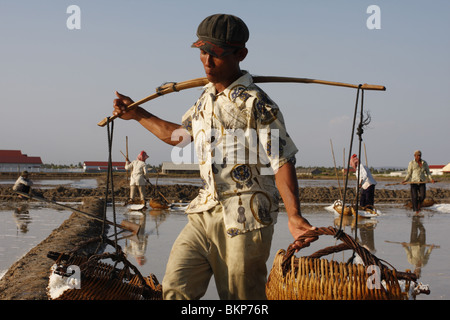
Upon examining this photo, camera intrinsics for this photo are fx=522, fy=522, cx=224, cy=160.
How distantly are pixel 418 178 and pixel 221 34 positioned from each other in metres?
11.3

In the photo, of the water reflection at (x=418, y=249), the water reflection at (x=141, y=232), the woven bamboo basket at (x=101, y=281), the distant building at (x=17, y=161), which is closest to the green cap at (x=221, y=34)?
the woven bamboo basket at (x=101, y=281)


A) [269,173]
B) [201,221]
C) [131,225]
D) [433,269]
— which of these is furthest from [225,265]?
[433,269]

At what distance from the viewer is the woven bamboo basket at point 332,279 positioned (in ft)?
7.92

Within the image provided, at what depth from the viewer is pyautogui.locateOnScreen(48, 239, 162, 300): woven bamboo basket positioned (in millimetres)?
3167

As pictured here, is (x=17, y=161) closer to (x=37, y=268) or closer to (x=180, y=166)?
(x=180, y=166)

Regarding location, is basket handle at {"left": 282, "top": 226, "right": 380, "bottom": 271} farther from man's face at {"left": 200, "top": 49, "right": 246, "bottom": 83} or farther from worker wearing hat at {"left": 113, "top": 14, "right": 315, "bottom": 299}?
man's face at {"left": 200, "top": 49, "right": 246, "bottom": 83}

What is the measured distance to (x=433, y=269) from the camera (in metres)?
5.83

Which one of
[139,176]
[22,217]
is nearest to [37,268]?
[22,217]

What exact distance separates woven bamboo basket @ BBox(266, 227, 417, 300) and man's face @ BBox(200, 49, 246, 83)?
0.87 metres

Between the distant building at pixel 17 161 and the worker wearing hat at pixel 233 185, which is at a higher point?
the worker wearing hat at pixel 233 185

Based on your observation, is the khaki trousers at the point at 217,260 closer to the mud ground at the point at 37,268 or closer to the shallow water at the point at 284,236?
the mud ground at the point at 37,268
